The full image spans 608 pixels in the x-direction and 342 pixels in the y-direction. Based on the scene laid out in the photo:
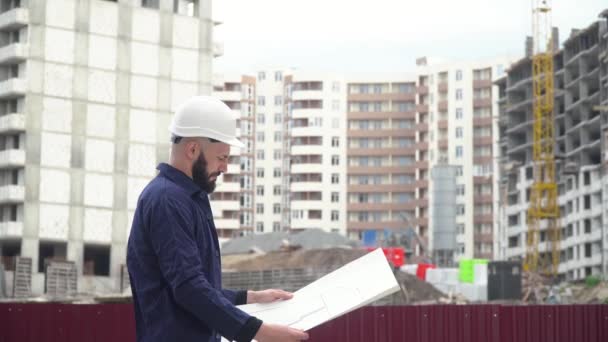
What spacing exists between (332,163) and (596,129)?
230 feet

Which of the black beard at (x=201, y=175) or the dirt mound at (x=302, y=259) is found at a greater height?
the black beard at (x=201, y=175)

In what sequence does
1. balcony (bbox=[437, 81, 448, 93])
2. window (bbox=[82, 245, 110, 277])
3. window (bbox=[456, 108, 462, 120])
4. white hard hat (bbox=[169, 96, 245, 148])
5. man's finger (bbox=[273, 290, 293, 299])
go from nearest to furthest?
1. white hard hat (bbox=[169, 96, 245, 148])
2. man's finger (bbox=[273, 290, 293, 299])
3. window (bbox=[82, 245, 110, 277])
4. window (bbox=[456, 108, 462, 120])
5. balcony (bbox=[437, 81, 448, 93])

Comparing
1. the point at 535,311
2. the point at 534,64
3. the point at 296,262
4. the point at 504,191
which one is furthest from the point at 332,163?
the point at 535,311

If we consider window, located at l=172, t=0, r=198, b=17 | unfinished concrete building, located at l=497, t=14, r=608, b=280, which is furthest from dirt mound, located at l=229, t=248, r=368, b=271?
unfinished concrete building, located at l=497, t=14, r=608, b=280

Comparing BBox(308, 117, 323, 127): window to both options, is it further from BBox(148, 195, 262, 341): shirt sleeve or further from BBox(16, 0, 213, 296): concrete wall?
BBox(148, 195, 262, 341): shirt sleeve

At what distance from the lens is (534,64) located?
475ft

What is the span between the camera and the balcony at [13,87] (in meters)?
88.4

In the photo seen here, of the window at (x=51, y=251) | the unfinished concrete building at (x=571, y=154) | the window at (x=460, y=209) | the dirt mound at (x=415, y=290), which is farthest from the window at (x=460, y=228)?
the window at (x=51, y=251)

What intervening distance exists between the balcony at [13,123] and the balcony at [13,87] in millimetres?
1454

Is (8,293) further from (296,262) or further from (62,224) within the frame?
(296,262)

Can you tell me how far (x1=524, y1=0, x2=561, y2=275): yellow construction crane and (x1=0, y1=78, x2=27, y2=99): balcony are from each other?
6775 cm

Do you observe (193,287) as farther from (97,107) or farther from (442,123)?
(442,123)

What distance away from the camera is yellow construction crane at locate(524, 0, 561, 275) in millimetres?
140875

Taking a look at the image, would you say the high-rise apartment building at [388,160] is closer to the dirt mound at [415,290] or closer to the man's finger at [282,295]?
the dirt mound at [415,290]
